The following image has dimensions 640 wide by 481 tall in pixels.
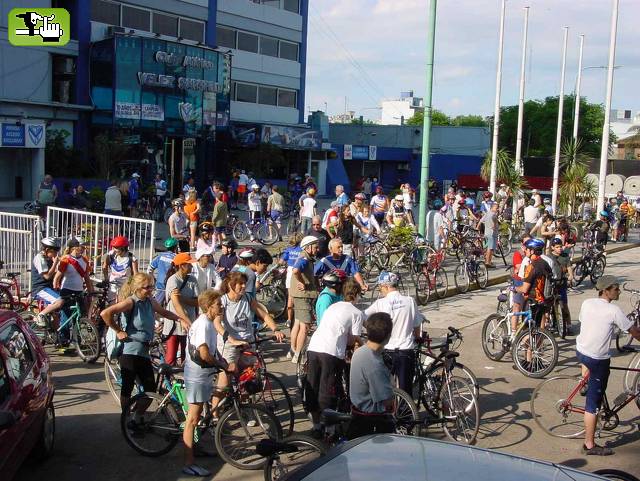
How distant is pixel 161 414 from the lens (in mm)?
6992

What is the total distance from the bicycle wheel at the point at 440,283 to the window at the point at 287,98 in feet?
105

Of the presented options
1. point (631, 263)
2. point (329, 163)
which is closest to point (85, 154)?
point (329, 163)

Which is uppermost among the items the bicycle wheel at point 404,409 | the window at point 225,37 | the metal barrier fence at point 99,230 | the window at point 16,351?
the window at point 225,37

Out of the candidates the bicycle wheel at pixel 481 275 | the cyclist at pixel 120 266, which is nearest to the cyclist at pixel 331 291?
the cyclist at pixel 120 266

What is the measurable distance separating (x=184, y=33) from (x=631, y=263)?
25673 mm

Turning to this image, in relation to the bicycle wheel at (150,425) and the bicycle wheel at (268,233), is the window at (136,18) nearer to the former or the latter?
the bicycle wheel at (268,233)

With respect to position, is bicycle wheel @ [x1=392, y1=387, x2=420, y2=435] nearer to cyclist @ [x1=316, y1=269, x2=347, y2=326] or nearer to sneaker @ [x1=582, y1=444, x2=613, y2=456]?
cyclist @ [x1=316, y1=269, x2=347, y2=326]

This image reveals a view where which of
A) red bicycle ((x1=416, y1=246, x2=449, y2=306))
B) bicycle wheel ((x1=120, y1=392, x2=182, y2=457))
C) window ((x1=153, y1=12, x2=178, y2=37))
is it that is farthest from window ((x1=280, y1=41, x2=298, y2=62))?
bicycle wheel ((x1=120, y1=392, x2=182, y2=457))

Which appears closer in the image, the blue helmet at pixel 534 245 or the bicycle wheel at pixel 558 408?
the bicycle wheel at pixel 558 408

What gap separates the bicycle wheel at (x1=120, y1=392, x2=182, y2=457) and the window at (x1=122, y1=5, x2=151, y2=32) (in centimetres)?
3128

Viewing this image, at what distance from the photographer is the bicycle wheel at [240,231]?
2161 centimetres

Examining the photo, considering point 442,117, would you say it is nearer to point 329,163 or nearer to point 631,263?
point 329,163

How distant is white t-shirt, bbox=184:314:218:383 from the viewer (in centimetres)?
659

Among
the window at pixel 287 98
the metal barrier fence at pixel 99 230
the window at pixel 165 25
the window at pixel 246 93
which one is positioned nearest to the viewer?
the metal barrier fence at pixel 99 230
